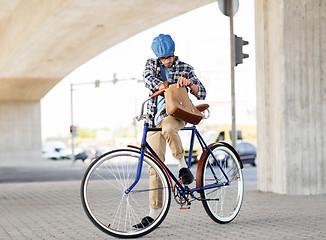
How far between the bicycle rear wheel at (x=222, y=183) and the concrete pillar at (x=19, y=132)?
34.0m

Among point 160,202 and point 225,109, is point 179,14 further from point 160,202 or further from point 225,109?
point 225,109

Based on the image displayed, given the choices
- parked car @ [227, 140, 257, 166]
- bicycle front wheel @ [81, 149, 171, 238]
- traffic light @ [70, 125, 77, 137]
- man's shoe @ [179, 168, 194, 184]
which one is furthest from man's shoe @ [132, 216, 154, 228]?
traffic light @ [70, 125, 77, 137]

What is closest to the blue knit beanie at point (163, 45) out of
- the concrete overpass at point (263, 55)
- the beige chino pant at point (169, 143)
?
the beige chino pant at point (169, 143)

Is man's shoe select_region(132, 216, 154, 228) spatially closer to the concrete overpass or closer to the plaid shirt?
the plaid shirt

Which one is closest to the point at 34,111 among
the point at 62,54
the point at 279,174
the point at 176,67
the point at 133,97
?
the point at 133,97

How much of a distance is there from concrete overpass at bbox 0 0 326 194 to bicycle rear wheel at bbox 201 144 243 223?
3.03 meters

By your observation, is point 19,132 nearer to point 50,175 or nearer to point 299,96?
point 50,175

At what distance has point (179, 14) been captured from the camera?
1844cm

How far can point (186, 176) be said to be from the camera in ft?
18.0

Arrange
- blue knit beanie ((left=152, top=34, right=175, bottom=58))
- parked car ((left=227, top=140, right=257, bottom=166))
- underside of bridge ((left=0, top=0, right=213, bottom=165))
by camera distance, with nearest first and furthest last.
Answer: blue knit beanie ((left=152, top=34, right=175, bottom=58))
underside of bridge ((left=0, top=0, right=213, bottom=165))
parked car ((left=227, top=140, right=257, bottom=166))

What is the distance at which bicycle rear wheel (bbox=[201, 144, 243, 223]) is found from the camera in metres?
5.80

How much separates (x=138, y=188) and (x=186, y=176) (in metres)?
0.48

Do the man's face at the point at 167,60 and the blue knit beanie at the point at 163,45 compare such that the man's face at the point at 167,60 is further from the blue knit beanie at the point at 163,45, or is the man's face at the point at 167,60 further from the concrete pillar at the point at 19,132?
the concrete pillar at the point at 19,132

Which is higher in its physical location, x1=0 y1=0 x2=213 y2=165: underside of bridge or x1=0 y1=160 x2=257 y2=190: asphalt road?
x1=0 y1=0 x2=213 y2=165: underside of bridge
